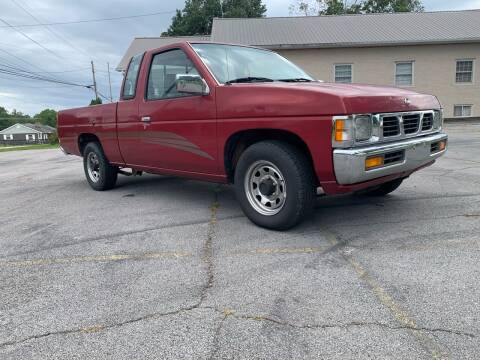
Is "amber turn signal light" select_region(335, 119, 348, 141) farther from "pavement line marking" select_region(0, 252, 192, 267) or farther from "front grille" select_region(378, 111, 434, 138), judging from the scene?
"pavement line marking" select_region(0, 252, 192, 267)

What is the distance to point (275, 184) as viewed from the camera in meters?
3.90

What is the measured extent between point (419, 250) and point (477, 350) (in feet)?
4.51

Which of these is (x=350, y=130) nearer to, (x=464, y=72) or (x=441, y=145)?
(x=441, y=145)

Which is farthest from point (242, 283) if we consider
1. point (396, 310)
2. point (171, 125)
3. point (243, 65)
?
point (243, 65)

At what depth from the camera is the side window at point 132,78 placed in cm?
542

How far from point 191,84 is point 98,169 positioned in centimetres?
316

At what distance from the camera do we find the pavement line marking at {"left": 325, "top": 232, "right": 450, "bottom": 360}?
2.02m

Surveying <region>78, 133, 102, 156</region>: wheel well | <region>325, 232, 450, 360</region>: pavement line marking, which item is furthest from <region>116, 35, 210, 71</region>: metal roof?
<region>325, 232, 450, 360</region>: pavement line marking

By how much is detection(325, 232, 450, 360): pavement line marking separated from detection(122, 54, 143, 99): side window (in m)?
3.62

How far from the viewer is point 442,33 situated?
21.9 m

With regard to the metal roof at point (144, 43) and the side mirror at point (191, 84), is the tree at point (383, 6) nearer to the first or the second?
the metal roof at point (144, 43)

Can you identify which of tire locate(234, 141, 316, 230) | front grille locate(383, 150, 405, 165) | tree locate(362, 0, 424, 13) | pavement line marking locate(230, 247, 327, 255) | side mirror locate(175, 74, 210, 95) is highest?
tree locate(362, 0, 424, 13)

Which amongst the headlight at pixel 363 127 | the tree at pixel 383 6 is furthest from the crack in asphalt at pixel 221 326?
the tree at pixel 383 6

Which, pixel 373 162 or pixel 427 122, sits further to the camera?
pixel 427 122
